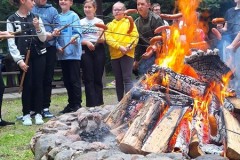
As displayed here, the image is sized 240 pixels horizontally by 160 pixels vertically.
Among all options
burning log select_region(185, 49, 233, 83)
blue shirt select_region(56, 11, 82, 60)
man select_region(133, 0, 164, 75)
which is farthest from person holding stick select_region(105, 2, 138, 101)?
burning log select_region(185, 49, 233, 83)

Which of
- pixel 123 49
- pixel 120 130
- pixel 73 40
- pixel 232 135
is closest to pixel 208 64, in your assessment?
pixel 232 135

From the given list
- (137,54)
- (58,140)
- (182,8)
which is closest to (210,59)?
(182,8)

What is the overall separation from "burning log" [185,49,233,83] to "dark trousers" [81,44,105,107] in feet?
9.09

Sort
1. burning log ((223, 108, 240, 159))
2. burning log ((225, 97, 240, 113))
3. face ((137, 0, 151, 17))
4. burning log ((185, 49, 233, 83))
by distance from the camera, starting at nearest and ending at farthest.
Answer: burning log ((223, 108, 240, 159)) → burning log ((225, 97, 240, 113)) → burning log ((185, 49, 233, 83)) → face ((137, 0, 151, 17))

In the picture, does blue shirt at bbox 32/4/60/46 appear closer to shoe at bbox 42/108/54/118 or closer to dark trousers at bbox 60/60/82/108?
dark trousers at bbox 60/60/82/108

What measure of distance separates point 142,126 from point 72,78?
10.7ft

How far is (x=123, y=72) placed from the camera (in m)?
6.67

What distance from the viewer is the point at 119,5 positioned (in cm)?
666

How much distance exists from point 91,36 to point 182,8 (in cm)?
229

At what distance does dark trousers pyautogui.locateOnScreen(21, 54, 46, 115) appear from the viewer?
631 cm

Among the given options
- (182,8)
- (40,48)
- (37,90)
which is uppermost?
(182,8)

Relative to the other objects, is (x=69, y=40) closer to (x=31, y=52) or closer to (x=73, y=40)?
(x=73, y=40)

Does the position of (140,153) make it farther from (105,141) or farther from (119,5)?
(119,5)

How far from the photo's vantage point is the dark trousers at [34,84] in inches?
248
